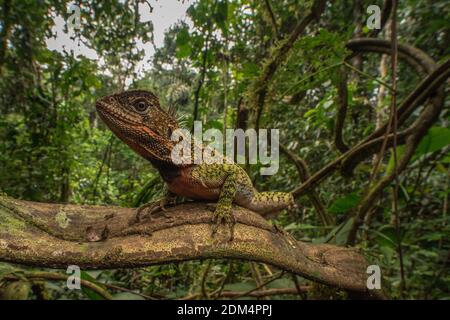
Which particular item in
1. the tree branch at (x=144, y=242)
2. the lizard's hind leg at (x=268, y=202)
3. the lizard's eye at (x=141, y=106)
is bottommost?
the tree branch at (x=144, y=242)

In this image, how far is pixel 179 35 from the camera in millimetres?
4684

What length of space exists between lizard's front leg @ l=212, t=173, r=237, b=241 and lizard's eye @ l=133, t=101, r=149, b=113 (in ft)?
2.75

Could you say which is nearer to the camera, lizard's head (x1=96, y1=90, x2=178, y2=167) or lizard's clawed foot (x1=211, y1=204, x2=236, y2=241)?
lizard's clawed foot (x1=211, y1=204, x2=236, y2=241)

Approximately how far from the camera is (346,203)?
3.71 metres

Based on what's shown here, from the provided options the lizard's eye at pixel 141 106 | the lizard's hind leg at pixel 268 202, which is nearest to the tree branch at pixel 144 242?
the lizard's hind leg at pixel 268 202

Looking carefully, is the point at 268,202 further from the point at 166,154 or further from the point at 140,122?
the point at 140,122

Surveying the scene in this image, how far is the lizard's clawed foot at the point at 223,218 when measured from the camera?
7.08ft

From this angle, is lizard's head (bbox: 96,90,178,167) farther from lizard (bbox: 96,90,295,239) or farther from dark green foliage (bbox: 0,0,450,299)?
dark green foliage (bbox: 0,0,450,299)

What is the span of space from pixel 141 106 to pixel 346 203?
8.53 feet

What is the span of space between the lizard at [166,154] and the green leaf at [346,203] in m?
1.44

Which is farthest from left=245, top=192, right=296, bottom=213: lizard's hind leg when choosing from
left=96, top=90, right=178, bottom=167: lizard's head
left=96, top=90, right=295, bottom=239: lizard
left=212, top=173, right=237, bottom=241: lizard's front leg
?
left=96, top=90, right=178, bottom=167: lizard's head

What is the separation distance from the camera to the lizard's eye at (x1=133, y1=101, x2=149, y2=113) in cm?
238

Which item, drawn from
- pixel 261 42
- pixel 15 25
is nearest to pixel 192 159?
pixel 261 42

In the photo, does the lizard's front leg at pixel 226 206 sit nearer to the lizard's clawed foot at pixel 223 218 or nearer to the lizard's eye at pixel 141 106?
the lizard's clawed foot at pixel 223 218
